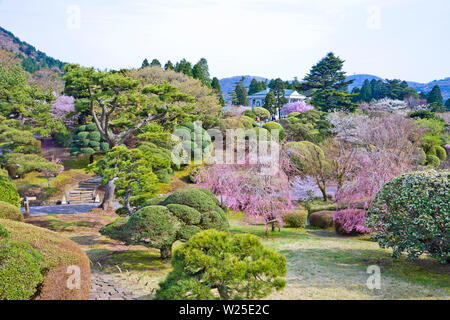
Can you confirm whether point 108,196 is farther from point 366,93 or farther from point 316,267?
point 366,93

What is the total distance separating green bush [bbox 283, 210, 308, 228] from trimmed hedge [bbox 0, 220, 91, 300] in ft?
32.9

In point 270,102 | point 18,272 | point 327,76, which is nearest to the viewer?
point 18,272

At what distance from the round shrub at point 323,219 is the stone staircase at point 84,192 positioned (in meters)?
11.3

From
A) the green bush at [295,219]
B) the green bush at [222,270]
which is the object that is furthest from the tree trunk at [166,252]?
the green bush at [295,219]

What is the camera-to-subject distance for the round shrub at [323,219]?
1481 cm

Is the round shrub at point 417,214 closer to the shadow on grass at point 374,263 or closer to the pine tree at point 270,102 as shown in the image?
the shadow on grass at point 374,263

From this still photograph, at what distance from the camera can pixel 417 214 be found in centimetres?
757

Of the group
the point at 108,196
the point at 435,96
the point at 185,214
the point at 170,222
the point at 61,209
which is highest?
the point at 435,96

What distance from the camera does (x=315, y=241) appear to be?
448 inches

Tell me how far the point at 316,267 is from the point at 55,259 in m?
5.69

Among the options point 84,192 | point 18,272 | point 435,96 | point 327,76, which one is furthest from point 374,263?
point 435,96

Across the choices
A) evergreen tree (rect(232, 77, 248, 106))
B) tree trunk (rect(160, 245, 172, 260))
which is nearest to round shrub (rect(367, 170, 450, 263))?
tree trunk (rect(160, 245, 172, 260))
